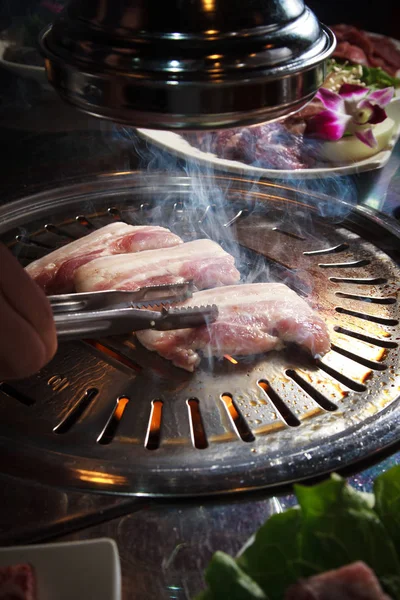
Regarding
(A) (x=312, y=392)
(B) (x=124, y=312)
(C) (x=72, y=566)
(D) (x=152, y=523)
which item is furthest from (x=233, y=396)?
(C) (x=72, y=566)

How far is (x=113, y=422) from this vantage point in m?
1.66

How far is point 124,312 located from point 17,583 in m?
0.73

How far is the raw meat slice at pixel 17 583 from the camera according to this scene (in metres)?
1.12

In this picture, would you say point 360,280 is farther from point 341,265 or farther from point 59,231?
point 59,231

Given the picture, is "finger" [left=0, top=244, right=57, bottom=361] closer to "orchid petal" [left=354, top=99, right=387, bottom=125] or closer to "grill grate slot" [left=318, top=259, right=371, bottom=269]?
"grill grate slot" [left=318, top=259, right=371, bottom=269]

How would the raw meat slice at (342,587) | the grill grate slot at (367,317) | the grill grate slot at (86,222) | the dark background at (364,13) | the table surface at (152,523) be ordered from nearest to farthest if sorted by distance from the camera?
the raw meat slice at (342,587) < the table surface at (152,523) < the grill grate slot at (367,317) < the grill grate slot at (86,222) < the dark background at (364,13)

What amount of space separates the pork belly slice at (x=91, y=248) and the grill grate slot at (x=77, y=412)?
46 centimetres

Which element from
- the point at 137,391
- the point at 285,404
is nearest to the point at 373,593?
the point at 285,404

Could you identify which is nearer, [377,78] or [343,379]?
[343,379]

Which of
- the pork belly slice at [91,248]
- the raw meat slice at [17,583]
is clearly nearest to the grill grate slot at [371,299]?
the pork belly slice at [91,248]

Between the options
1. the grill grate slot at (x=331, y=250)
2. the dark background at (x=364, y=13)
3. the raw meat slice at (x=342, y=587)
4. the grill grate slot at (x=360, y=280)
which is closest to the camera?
the raw meat slice at (x=342, y=587)

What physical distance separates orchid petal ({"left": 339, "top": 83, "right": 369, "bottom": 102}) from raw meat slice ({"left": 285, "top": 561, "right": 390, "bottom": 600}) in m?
2.46

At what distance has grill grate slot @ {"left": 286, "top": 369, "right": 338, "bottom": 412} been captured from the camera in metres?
1.69

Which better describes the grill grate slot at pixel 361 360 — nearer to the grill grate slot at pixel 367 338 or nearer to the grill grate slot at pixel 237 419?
the grill grate slot at pixel 367 338
